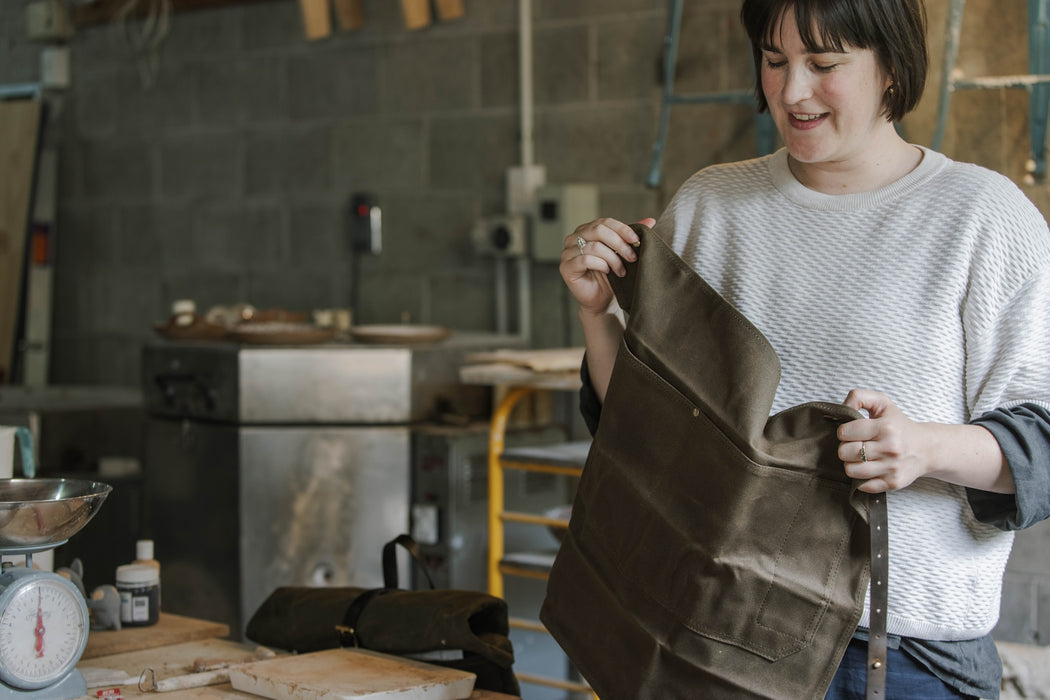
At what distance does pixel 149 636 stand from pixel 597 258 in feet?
3.26

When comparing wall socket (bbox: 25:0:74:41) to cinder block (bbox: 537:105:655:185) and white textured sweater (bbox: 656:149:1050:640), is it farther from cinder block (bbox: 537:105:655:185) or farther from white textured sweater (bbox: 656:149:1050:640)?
white textured sweater (bbox: 656:149:1050:640)

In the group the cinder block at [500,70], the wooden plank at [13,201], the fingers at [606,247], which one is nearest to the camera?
the fingers at [606,247]

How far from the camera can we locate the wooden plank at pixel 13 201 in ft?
16.2

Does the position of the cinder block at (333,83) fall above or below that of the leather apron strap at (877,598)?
above

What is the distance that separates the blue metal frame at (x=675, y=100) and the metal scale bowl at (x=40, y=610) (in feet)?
7.31

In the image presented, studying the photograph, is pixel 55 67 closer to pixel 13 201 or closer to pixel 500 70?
pixel 13 201

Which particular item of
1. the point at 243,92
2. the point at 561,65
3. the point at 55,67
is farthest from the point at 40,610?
the point at 55,67

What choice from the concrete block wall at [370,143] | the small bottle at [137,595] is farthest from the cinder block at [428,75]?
the small bottle at [137,595]

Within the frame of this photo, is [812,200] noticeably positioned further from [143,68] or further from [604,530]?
[143,68]

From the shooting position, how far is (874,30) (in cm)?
126

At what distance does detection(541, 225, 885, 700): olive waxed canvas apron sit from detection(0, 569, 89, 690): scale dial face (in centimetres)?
69

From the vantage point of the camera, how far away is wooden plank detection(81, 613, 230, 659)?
71.2 inches

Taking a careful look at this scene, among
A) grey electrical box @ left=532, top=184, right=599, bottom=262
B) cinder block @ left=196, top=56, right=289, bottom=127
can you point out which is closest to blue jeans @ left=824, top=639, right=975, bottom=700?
grey electrical box @ left=532, top=184, right=599, bottom=262

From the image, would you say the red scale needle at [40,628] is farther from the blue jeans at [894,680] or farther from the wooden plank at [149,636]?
the blue jeans at [894,680]
